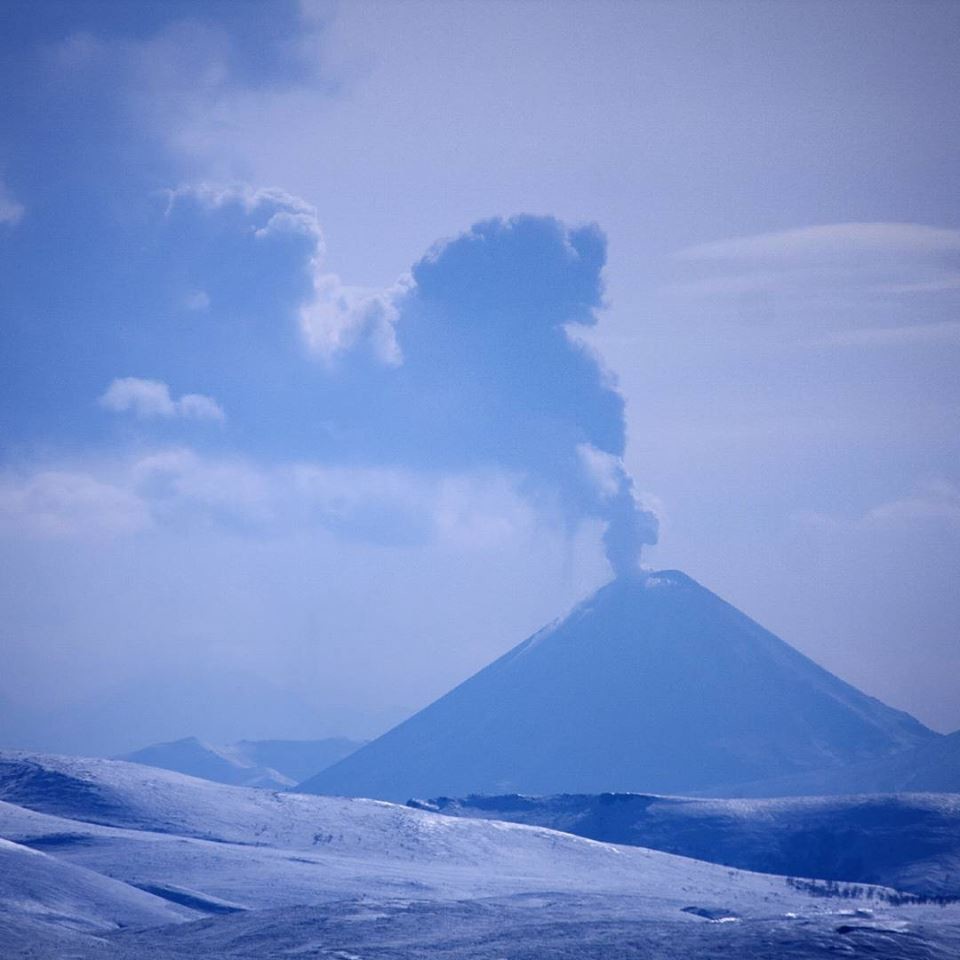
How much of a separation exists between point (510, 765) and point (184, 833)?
9343cm

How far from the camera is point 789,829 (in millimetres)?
89312

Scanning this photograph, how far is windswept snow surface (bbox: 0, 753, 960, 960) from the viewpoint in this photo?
3500 cm

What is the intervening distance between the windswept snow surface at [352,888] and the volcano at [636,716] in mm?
72940

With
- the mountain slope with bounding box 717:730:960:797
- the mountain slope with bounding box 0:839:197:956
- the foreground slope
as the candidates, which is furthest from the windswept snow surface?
the mountain slope with bounding box 717:730:960:797

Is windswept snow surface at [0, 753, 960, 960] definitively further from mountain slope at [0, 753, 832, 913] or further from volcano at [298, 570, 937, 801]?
volcano at [298, 570, 937, 801]

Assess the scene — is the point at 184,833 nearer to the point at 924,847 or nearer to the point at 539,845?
the point at 539,845

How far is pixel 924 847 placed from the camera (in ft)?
266

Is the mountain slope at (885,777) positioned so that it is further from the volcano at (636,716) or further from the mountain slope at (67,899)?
the mountain slope at (67,899)

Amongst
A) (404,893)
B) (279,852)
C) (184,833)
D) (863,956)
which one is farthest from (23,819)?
(863,956)

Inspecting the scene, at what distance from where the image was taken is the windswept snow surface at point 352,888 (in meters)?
35.0

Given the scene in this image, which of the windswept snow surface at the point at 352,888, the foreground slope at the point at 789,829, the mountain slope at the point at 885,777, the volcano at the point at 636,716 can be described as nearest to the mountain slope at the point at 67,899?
the windswept snow surface at the point at 352,888

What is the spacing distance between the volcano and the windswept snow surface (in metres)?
72.9

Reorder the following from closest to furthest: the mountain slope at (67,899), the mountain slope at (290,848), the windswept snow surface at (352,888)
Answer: the windswept snow surface at (352,888) < the mountain slope at (67,899) < the mountain slope at (290,848)

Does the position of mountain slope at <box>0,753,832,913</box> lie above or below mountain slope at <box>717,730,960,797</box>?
below
